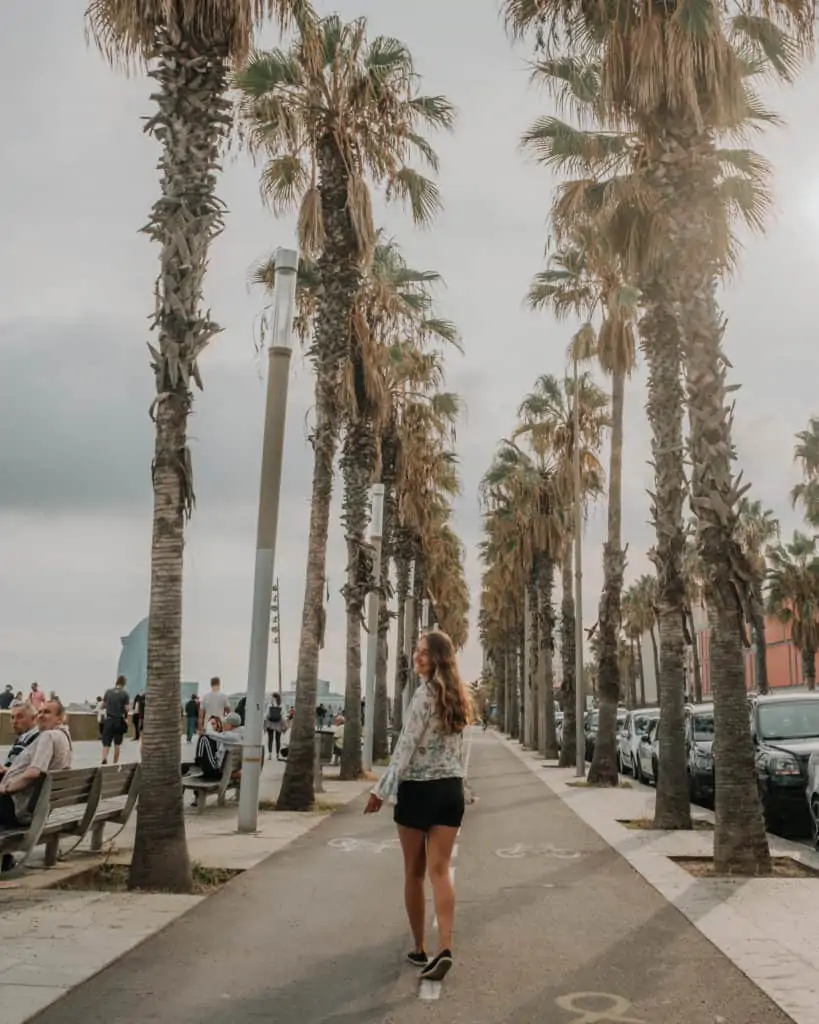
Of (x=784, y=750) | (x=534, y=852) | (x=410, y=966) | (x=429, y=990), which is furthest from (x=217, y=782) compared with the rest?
(x=429, y=990)

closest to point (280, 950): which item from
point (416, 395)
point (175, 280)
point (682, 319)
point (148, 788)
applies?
point (148, 788)

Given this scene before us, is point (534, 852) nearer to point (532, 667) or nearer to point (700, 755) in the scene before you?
point (700, 755)

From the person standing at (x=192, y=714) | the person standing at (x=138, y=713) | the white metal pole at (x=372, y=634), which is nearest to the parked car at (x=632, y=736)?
the white metal pole at (x=372, y=634)

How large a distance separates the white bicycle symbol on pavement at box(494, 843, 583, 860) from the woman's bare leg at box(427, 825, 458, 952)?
5.59 meters

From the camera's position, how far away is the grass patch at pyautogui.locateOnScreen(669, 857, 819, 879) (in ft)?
33.4

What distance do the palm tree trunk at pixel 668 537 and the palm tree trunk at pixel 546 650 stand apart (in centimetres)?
2130

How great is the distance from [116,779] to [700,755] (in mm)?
11074

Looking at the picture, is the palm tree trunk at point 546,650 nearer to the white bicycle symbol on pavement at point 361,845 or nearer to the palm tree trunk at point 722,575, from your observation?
the white bicycle symbol on pavement at point 361,845

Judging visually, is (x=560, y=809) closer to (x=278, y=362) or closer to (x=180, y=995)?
(x=278, y=362)

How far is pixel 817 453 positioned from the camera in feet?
170

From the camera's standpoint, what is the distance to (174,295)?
32.4ft

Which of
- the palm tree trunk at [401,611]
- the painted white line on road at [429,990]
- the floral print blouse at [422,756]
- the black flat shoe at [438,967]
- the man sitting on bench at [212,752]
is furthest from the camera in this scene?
the palm tree trunk at [401,611]

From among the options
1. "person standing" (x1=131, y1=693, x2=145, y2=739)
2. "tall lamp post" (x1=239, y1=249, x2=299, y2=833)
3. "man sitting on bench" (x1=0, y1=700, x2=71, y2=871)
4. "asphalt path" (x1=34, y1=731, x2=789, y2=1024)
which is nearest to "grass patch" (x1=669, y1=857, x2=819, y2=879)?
"asphalt path" (x1=34, y1=731, x2=789, y2=1024)

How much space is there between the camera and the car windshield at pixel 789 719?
53.1ft
